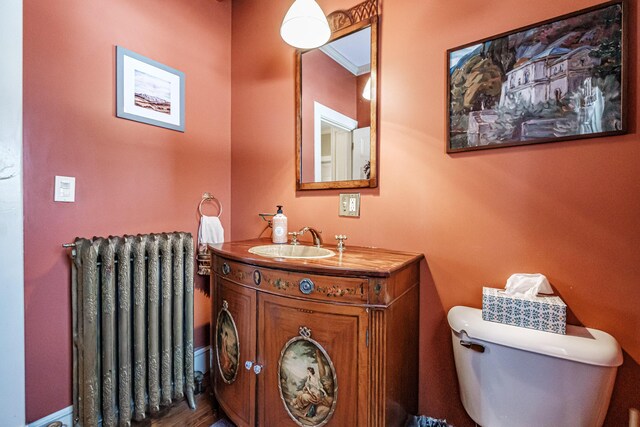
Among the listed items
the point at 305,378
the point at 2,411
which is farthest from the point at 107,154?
the point at 305,378

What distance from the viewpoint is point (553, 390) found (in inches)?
33.8

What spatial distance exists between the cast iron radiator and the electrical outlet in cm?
88

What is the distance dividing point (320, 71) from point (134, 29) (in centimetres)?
103

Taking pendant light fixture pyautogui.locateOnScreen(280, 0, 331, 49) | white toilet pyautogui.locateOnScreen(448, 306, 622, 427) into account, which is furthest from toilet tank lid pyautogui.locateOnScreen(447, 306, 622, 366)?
pendant light fixture pyautogui.locateOnScreen(280, 0, 331, 49)

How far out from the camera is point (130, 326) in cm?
130

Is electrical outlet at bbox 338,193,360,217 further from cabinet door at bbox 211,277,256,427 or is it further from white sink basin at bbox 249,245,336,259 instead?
cabinet door at bbox 211,277,256,427

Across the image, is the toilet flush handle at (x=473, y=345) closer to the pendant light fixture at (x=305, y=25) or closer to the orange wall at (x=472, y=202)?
the orange wall at (x=472, y=202)

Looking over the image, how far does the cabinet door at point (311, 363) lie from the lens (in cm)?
96

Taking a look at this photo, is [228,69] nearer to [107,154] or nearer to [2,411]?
[107,154]

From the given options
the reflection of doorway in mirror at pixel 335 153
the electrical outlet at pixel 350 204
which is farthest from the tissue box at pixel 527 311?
the reflection of doorway in mirror at pixel 335 153

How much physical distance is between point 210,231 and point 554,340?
1.78m

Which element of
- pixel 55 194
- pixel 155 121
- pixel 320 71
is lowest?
pixel 55 194

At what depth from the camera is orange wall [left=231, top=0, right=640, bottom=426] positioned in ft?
3.05

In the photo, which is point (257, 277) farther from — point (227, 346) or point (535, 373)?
point (535, 373)
